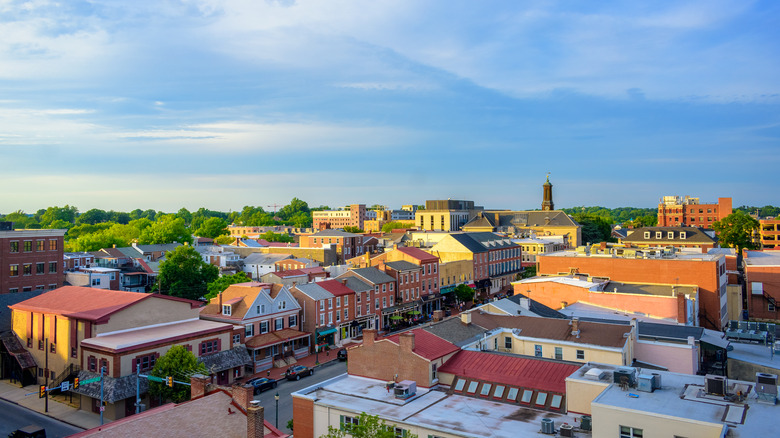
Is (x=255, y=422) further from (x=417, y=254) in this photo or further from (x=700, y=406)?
(x=417, y=254)

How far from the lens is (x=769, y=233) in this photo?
137125 mm

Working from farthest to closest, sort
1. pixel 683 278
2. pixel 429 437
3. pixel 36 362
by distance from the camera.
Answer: pixel 683 278 → pixel 36 362 → pixel 429 437

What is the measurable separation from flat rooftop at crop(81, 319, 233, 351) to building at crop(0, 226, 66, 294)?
2905 cm

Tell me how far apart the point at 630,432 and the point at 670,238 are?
93.7 m

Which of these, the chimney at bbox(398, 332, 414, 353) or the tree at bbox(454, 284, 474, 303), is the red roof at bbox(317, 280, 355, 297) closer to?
the tree at bbox(454, 284, 474, 303)

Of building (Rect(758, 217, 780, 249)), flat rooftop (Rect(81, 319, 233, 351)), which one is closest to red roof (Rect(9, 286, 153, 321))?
flat rooftop (Rect(81, 319, 233, 351))

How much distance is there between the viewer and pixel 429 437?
2419 centimetres

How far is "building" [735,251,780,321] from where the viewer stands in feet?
218

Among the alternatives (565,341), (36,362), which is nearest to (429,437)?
(565,341)

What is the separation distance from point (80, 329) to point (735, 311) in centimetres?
7223

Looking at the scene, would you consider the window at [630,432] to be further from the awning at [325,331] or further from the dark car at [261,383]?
the awning at [325,331]

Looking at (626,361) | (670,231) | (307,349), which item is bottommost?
(307,349)

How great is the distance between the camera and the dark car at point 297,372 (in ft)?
143

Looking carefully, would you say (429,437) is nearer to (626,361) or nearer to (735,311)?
(626,361)
